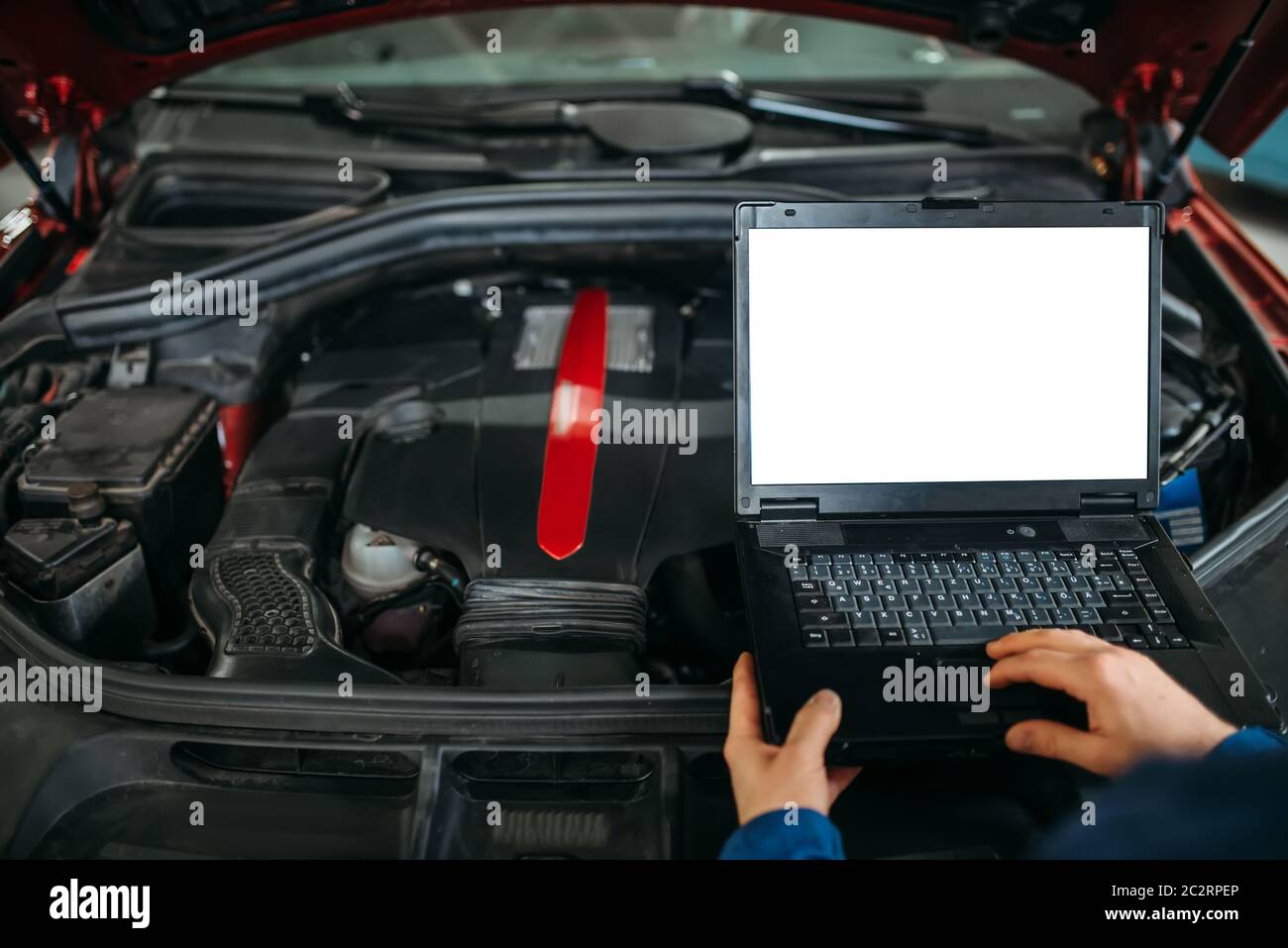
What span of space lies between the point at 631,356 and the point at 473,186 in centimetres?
39

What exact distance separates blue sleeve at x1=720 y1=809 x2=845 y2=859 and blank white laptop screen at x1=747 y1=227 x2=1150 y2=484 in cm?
36

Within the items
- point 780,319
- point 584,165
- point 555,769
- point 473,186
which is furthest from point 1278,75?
point 555,769

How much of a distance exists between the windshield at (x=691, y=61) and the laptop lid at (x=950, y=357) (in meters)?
0.82

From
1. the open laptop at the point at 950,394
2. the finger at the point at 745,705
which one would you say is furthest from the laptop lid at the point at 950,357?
the finger at the point at 745,705

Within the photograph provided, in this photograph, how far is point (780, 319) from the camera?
963 millimetres

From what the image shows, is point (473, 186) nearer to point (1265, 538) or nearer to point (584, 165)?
point (584, 165)

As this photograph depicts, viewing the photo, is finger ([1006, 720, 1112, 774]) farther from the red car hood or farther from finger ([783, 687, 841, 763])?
the red car hood

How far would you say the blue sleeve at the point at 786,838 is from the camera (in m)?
0.69

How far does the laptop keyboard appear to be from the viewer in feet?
2.82

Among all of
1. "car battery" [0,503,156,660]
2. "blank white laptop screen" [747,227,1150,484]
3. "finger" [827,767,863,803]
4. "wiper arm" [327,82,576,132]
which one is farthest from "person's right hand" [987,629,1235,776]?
"wiper arm" [327,82,576,132]

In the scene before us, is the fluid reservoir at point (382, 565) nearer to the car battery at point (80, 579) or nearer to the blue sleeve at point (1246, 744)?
the car battery at point (80, 579)

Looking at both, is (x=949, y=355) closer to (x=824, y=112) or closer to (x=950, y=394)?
(x=950, y=394)

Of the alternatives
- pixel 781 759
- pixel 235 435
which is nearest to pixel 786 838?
pixel 781 759

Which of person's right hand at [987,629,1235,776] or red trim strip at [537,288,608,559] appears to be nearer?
person's right hand at [987,629,1235,776]
